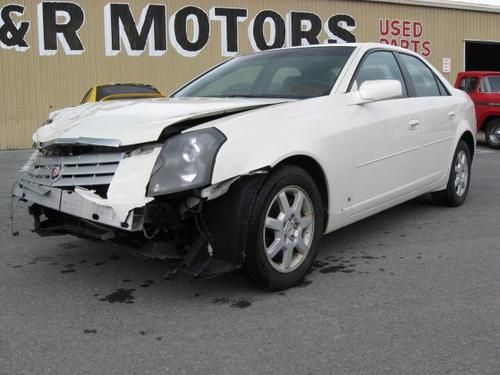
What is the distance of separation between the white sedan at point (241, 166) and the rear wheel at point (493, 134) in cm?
916

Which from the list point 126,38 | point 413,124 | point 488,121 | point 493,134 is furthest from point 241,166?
point 126,38

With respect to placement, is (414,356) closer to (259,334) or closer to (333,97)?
(259,334)

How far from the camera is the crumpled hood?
11.0 ft

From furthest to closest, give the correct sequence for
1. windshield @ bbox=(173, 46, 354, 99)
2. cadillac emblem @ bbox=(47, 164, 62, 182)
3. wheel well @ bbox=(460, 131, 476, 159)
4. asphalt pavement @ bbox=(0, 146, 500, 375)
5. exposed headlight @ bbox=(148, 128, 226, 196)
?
wheel well @ bbox=(460, 131, 476, 159) < windshield @ bbox=(173, 46, 354, 99) < cadillac emblem @ bbox=(47, 164, 62, 182) < exposed headlight @ bbox=(148, 128, 226, 196) < asphalt pavement @ bbox=(0, 146, 500, 375)

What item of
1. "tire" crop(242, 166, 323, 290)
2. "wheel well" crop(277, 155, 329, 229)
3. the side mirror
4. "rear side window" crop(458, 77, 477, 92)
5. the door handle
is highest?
"rear side window" crop(458, 77, 477, 92)

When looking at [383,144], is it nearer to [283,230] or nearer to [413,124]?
[413,124]

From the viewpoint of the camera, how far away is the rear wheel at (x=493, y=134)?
13109 millimetres

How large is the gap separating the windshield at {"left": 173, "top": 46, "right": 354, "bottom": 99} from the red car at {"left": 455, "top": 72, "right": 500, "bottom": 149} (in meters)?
9.26

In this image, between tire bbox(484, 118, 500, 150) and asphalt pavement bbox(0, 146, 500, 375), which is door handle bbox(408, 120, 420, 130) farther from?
tire bbox(484, 118, 500, 150)

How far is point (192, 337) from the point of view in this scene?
307cm

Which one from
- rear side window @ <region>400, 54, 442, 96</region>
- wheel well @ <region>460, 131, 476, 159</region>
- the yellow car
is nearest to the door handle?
rear side window @ <region>400, 54, 442, 96</region>

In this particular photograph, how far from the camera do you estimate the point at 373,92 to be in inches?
166

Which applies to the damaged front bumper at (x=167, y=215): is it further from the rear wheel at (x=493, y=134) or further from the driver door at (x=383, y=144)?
the rear wheel at (x=493, y=134)

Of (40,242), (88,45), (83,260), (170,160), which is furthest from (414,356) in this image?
(88,45)
